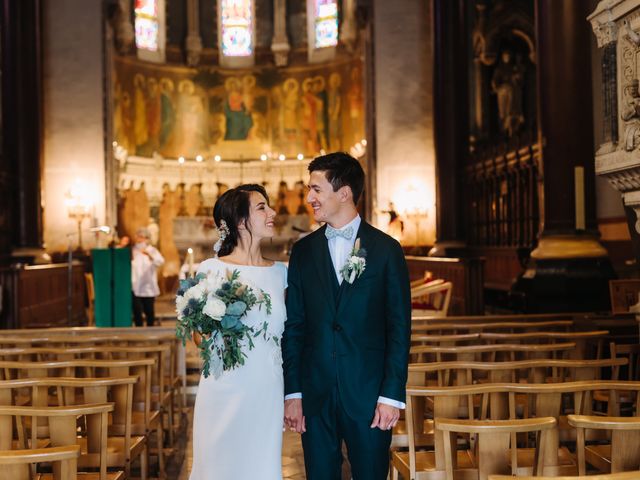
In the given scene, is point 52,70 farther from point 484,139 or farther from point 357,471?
point 357,471

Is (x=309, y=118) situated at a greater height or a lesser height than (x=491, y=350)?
greater

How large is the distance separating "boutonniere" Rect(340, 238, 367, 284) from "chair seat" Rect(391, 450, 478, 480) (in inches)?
41.7

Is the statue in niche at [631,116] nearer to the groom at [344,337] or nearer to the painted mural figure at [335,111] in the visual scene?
the groom at [344,337]

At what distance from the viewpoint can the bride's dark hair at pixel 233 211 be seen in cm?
359

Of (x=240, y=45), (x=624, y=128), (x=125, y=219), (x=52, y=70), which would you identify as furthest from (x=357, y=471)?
(x=240, y=45)

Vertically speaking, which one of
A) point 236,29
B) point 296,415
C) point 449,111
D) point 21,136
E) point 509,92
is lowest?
point 296,415

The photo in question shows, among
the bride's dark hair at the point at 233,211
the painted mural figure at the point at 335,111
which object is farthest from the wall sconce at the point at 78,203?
the bride's dark hair at the point at 233,211

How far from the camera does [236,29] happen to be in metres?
25.9

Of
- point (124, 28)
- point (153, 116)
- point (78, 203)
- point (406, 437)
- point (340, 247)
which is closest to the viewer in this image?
point (340, 247)

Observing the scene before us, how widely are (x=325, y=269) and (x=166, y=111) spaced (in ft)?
74.1

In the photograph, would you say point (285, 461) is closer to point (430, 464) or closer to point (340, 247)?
point (430, 464)

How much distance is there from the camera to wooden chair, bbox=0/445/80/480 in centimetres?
233

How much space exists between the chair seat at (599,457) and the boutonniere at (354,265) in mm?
1527

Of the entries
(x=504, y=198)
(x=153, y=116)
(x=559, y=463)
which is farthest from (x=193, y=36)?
(x=559, y=463)
